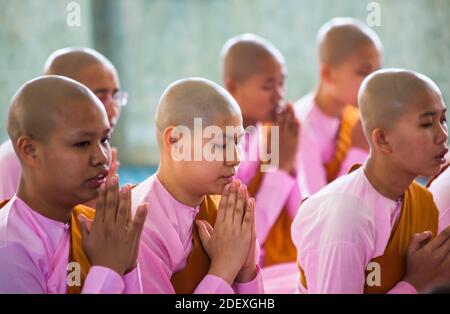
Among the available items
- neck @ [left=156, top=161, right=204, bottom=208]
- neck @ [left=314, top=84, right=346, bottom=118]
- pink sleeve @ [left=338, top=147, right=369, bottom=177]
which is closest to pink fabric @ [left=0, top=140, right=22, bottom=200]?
neck @ [left=156, top=161, right=204, bottom=208]

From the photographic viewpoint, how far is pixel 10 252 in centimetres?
203

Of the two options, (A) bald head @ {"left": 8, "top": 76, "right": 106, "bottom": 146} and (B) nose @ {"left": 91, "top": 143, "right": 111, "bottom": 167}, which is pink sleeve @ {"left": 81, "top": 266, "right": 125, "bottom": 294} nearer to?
(B) nose @ {"left": 91, "top": 143, "right": 111, "bottom": 167}

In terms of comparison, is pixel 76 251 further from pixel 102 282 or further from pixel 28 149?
pixel 28 149

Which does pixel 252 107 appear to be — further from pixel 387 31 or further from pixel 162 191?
pixel 387 31

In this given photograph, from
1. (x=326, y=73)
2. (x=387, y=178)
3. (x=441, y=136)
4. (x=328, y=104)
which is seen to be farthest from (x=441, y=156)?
(x=326, y=73)

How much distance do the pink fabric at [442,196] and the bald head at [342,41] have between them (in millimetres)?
1486

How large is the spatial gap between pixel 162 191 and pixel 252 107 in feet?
5.75

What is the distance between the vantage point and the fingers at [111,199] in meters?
2.03

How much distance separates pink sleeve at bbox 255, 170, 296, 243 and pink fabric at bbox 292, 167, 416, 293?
1.00 meters

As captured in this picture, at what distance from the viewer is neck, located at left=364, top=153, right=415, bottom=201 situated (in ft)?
8.20

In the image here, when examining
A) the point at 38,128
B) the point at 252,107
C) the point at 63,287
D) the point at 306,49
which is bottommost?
the point at 63,287

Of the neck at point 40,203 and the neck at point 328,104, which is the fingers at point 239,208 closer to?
the neck at point 40,203

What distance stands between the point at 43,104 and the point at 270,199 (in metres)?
1.59

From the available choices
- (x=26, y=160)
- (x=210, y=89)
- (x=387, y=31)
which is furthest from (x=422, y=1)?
(x=26, y=160)
